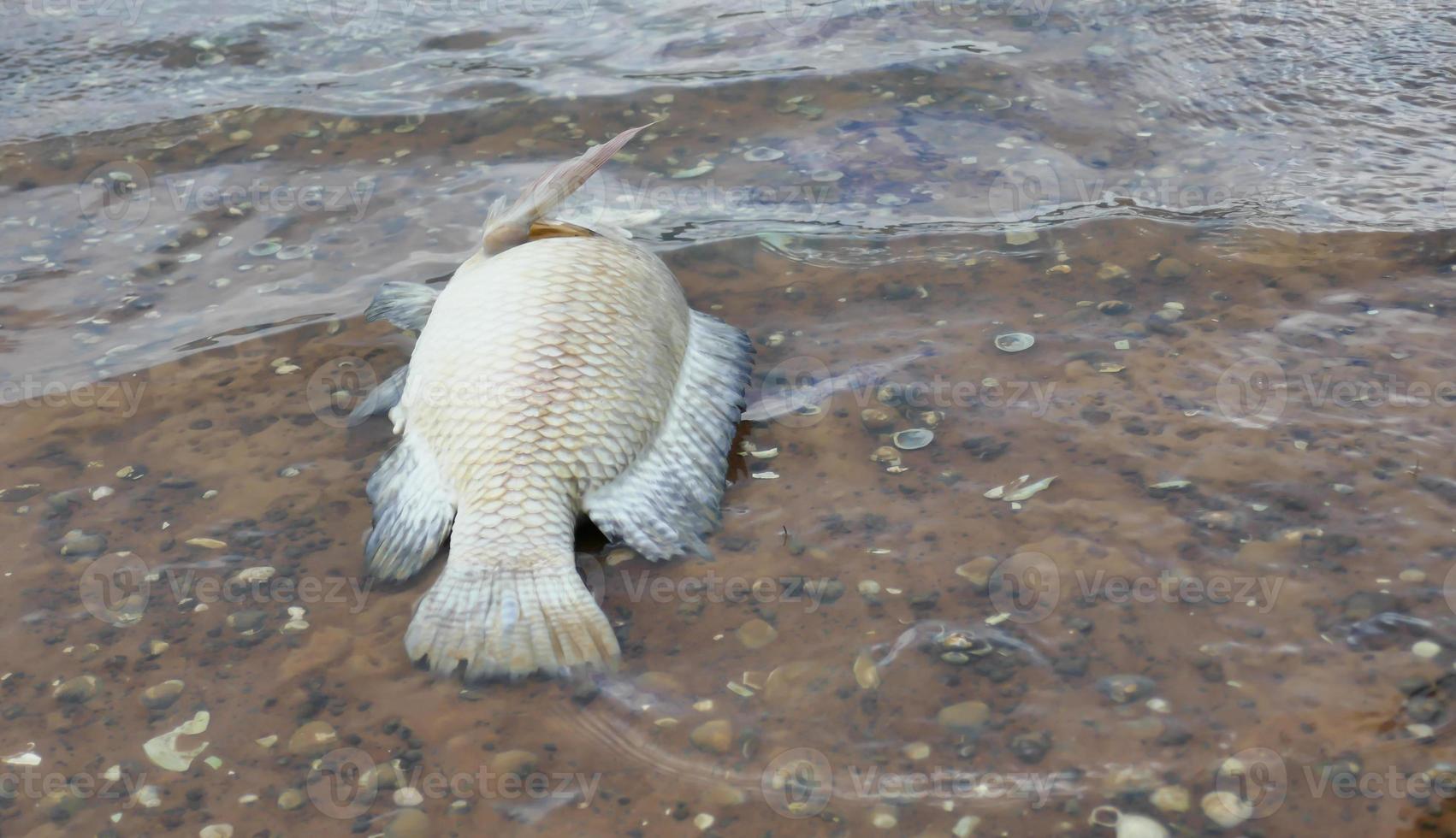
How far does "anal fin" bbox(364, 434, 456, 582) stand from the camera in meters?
3.41

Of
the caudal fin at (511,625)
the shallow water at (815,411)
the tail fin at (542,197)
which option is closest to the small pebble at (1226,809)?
the shallow water at (815,411)

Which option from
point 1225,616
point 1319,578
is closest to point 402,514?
point 1225,616

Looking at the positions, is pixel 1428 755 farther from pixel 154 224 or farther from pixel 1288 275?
pixel 154 224

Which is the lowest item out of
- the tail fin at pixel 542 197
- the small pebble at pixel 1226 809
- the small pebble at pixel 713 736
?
the small pebble at pixel 1226 809

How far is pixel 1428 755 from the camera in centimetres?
279

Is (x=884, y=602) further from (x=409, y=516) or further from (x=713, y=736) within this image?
(x=409, y=516)

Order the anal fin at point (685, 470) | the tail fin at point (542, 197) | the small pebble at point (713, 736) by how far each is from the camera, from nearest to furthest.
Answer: the small pebble at point (713, 736) → the anal fin at point (685, 470) → the tail fin at point (542, 197)

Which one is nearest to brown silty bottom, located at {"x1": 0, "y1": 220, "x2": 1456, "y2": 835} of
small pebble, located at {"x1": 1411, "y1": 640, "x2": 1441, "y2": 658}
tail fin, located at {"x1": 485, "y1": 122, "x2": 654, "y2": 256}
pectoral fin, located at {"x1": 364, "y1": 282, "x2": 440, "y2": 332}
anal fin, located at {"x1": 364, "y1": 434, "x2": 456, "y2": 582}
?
small pebble, located at {"x1": 1411, "y1": 640, "x2": 1441, "y2": 658}

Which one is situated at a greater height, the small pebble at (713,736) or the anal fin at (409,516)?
the anal fin at (409,516)

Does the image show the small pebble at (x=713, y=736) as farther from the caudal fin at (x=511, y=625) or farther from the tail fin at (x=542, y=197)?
the tail fin at (x=542, y=197)

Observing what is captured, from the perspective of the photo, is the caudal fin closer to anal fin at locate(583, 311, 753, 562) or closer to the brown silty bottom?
the brown silty bottom

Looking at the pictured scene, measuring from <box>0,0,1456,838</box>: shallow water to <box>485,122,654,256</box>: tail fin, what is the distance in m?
0.90

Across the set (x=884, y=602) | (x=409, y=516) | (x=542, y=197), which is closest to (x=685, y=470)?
(x=884, y=602)

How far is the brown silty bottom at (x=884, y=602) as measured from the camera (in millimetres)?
2852
